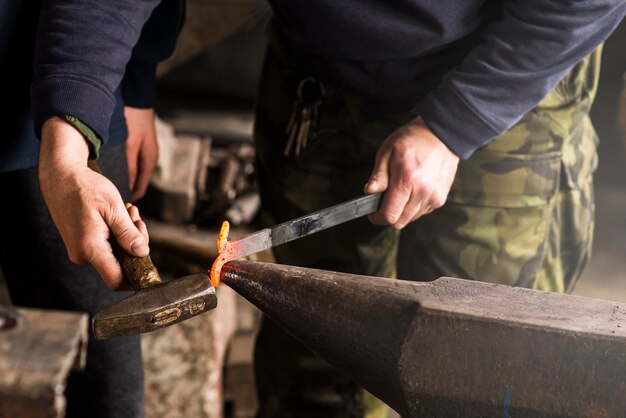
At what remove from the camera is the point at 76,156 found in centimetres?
113

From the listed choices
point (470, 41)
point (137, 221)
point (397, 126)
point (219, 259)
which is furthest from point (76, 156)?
point (470, 41)

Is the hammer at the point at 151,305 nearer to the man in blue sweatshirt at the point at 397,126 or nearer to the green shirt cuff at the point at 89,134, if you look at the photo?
the man in blue sweatshirt at the point at 397,126

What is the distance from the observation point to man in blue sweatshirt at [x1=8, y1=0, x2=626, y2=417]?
45.8 inches

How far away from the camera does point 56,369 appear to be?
1281 millimetres

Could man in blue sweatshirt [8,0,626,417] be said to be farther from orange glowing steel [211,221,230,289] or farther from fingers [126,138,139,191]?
fingers [126,138,139,191]

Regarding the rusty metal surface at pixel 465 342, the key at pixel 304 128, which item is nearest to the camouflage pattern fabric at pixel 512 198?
the key at pixel 304 128

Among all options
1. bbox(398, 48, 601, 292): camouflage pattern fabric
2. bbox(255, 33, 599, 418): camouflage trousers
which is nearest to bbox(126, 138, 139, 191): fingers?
bbox(255, 33, 599, 418): camouflage trousers

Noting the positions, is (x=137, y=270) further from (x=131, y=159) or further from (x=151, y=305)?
(x=131, y=159)

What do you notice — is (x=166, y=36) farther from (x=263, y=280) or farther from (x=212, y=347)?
(x=212, y=347)

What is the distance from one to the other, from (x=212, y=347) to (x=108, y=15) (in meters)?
1.19

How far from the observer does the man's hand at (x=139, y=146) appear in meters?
1.53

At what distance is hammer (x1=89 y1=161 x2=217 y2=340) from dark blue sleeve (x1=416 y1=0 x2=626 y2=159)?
487mm

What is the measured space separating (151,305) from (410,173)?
0.47 metres

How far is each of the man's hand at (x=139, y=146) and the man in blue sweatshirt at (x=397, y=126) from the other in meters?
0.22
